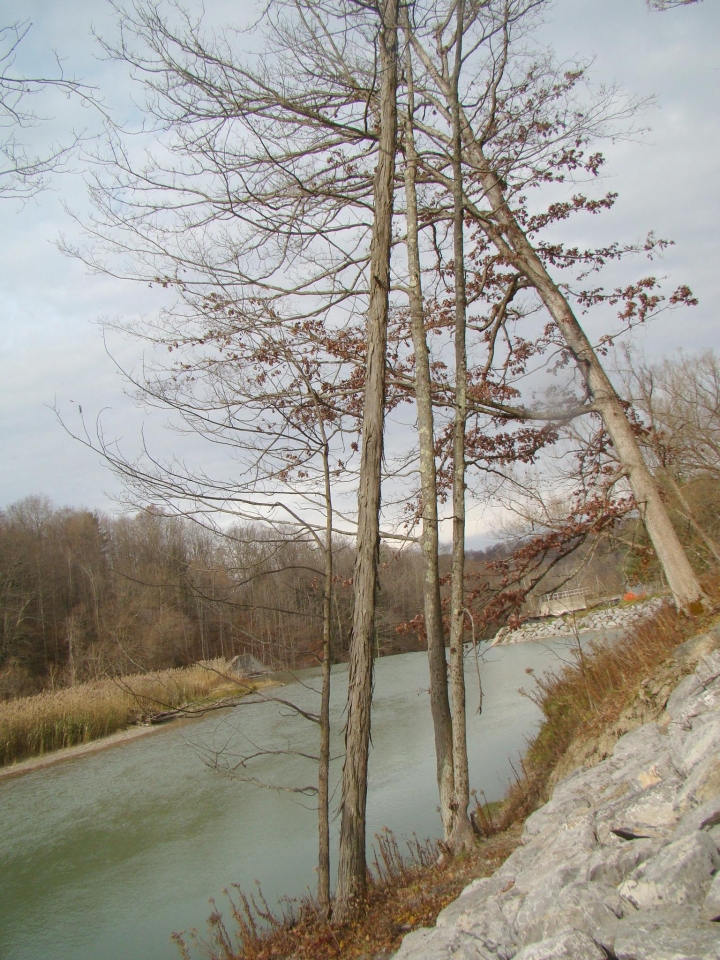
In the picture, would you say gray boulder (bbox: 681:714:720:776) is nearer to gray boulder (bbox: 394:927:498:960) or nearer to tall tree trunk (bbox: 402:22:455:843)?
gray boulder (bbox: 394:927:498:960)

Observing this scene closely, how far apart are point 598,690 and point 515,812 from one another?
1.76 m

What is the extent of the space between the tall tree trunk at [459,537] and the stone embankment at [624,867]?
115 centimetres

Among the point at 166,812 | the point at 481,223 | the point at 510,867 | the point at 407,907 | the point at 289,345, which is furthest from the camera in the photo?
the point at 166,812

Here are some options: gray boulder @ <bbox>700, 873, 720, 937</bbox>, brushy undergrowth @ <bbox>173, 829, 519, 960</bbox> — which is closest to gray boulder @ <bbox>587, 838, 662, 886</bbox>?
gray boulder @ <bbox>700, 873, 720, 937</bbox>

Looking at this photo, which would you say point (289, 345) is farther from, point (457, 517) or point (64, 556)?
point (64, 556)

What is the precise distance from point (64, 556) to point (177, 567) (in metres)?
26.5

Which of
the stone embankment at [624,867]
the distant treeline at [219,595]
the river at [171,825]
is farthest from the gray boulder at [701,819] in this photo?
the distant treeline at [219,595]

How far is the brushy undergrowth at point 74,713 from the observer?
15266mm

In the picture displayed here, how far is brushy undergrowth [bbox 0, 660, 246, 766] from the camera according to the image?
15266 millimetres

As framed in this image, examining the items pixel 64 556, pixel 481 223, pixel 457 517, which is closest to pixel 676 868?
pixel 457 517

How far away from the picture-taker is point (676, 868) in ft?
7.54

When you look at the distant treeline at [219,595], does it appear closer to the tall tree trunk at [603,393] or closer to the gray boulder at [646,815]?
the tall tree trunk at [603,393]

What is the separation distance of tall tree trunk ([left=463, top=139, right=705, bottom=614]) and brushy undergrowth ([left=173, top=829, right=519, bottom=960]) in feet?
9.96

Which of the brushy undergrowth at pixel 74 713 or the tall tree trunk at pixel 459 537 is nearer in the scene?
the tall tree trunk at pixel 459 537
